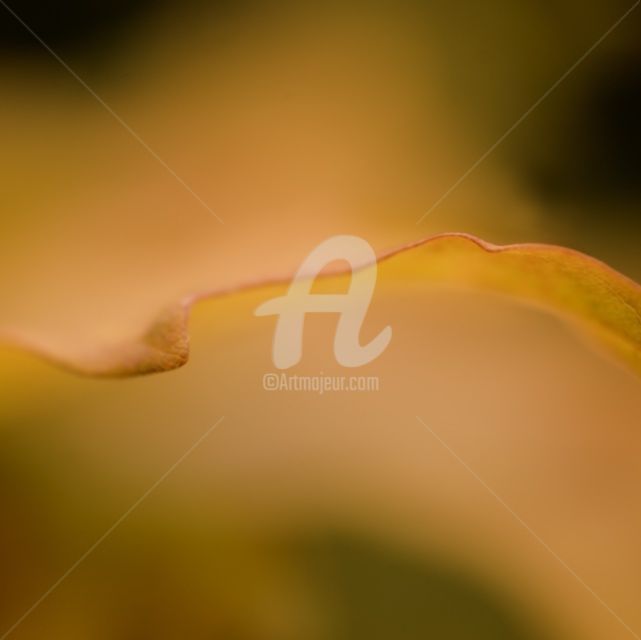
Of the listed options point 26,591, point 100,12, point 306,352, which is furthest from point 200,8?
point 26,591

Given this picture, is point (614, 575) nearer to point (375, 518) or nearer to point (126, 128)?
point (375, 518)

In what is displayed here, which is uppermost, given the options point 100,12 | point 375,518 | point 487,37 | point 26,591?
point 487,37

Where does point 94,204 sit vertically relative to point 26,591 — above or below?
above

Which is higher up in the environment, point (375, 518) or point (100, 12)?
point (100, 12)

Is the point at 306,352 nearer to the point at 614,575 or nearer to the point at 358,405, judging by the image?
the point at 358,405

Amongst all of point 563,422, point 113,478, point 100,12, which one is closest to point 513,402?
point 563,422
